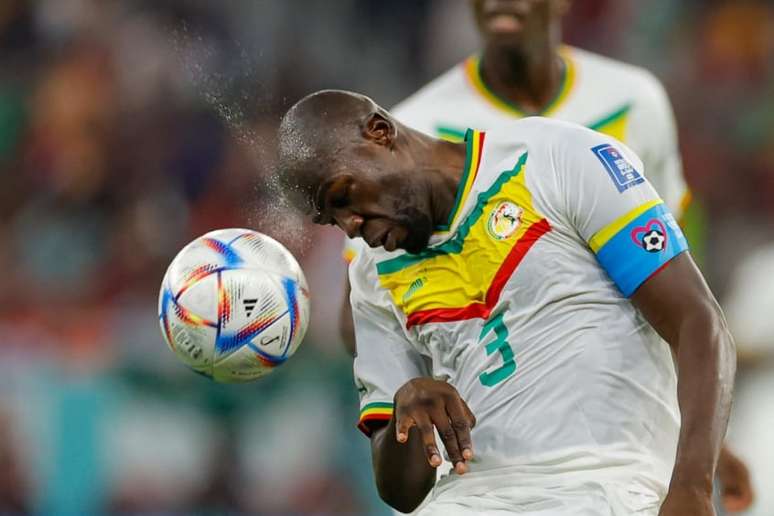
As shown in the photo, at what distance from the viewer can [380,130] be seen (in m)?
3.72

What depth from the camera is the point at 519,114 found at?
18.2 feet

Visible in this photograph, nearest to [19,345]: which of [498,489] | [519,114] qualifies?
[519,114]

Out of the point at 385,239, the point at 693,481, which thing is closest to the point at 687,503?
the point at 693,481

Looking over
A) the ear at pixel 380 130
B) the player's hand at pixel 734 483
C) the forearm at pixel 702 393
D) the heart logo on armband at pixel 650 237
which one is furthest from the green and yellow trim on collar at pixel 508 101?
the forearm at pixel 702 393

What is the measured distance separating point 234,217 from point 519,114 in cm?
359

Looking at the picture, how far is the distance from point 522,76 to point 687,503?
2.77m

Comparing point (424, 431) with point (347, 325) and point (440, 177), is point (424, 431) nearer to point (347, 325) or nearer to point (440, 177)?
point (440, 177)

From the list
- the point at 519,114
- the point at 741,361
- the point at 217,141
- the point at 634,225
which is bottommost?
the point at 741,361

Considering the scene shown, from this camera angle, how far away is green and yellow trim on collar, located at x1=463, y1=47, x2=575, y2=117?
556cm

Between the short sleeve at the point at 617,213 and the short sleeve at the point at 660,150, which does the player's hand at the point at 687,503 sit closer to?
the short sleeve at the point at 617,213

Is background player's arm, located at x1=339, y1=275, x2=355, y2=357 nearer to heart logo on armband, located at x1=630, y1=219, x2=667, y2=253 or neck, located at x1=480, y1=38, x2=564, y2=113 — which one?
neck, located at x1=480, y1=38, x2=564, y2=113

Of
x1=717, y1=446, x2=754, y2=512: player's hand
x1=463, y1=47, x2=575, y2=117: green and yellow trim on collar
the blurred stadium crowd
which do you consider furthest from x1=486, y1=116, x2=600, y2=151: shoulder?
x1=463, y1=47, x2=575, y2=117: green and yellow trim on collar

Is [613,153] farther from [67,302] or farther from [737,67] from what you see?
[737,67]

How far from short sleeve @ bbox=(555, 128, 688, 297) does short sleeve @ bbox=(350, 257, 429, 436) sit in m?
0.61
